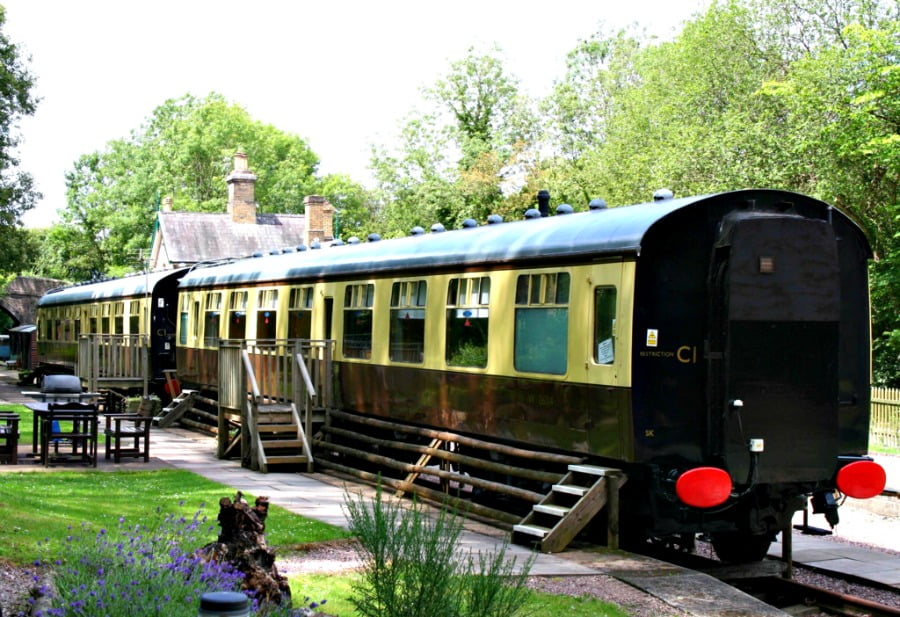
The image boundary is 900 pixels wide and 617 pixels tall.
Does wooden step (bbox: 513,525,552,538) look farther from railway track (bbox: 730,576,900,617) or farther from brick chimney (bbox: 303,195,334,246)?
brick chimney (bbox: 303,195,334,246)

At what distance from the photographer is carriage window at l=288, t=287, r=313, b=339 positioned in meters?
18.3

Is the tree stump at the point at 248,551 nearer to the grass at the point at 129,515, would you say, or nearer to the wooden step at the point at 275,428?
the grass at the point at 129,515

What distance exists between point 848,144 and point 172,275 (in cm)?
1758

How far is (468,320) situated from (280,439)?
5.51 metres

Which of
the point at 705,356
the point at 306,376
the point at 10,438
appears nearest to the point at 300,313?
the point at 306,376

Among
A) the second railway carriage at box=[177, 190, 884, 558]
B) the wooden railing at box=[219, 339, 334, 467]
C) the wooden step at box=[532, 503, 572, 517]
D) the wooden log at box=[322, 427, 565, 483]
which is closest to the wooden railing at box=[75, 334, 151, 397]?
the wooden railing at box=[219, 339, 334, 467]

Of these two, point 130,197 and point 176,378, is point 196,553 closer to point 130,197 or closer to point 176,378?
point 176,378

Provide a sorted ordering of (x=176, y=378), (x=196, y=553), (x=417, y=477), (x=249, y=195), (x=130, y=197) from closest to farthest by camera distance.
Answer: (x=196, y=553) < (x=417, y=477) < (x=176, y=378) < (x=249, y=195) < (x=130, y=197)

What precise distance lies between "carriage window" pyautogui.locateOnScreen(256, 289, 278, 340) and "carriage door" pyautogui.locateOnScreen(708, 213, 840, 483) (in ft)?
36.7

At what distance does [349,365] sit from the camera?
1670 cm

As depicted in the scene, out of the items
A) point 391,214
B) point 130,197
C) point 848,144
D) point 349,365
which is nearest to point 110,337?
point 349,365

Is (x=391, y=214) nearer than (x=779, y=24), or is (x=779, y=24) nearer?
(x=779, y=24)

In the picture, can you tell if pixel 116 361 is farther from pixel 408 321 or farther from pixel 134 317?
pixel 408 321

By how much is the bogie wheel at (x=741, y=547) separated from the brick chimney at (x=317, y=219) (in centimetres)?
3980
